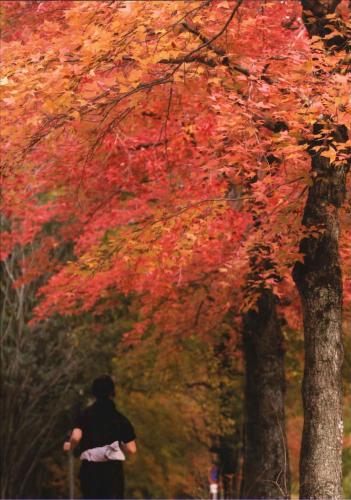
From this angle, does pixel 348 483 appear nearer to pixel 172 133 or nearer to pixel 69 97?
pixel 172 133

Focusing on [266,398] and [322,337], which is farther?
[266,398]

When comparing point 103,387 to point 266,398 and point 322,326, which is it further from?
point 266,398

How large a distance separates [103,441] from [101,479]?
39 cm

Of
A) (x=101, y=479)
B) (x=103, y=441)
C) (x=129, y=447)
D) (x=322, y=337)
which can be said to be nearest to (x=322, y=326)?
(x=322, y=337)

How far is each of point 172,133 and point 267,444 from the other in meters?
5.25

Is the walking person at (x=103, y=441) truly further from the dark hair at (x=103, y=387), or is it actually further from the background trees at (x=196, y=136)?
the background trees at (x=196, y=136)

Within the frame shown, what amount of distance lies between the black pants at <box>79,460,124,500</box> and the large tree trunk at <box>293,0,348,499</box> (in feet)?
6.59

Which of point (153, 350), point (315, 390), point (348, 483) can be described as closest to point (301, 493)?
point (315, 390)

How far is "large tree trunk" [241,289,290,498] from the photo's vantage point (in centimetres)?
1700

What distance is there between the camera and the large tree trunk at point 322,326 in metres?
11.1

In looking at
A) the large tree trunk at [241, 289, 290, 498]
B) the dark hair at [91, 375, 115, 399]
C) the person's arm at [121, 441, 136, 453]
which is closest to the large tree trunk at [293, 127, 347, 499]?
the person's arm at [121, 441, 136, 453]

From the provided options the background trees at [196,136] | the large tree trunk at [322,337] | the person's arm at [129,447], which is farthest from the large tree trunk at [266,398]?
the person's arm at [129,447]

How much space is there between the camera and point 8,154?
11.5 meters

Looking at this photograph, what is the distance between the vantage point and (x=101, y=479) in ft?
35.3
